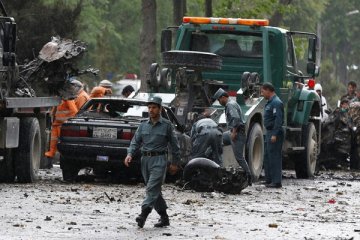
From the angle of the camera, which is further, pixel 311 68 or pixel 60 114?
pixel 311 68

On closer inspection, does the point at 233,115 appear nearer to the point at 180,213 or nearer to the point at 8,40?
the point at 8,40

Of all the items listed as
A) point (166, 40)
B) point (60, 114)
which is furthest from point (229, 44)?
point (60, 114)

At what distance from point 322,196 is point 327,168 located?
33.1 feet

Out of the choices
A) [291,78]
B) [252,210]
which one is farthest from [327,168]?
[252,210]

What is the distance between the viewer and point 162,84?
990 inches

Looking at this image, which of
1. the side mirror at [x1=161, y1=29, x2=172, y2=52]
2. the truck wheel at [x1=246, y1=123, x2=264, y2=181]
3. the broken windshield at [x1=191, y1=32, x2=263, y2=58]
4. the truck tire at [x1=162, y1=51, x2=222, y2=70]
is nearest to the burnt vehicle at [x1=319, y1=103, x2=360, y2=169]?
the broken windshield at [x1=191, y1=32, x2=263, y2=58]

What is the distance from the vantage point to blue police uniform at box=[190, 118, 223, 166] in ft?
70.5

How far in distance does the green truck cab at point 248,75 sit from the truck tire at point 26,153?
2804 millimetres

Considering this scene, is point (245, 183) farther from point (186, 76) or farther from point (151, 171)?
point (151, 171)

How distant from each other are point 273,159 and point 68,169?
377cm

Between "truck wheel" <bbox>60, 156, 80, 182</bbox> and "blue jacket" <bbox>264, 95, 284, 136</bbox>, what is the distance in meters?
3.59

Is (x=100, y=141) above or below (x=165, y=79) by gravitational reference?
below

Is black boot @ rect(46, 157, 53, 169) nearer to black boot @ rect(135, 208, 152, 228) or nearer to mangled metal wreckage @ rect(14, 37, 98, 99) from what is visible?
mangled metal wreckage @ rect(14, 37, 98, 99)

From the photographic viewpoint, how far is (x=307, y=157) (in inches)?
1086
